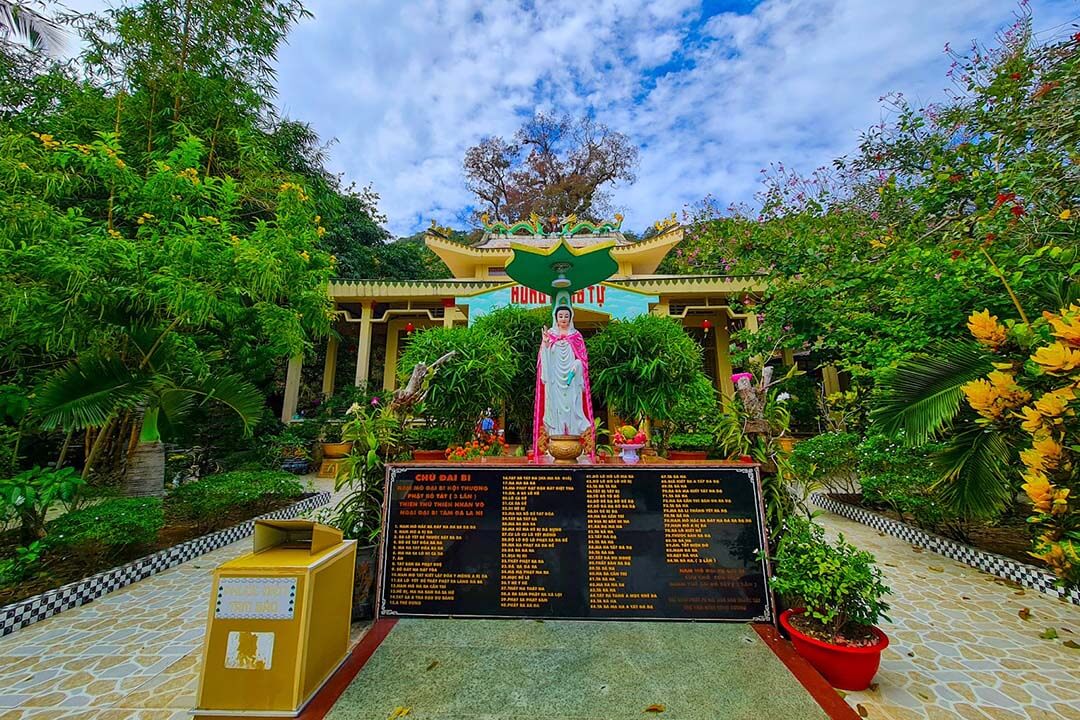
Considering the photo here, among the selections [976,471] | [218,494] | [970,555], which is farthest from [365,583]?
[970,555]

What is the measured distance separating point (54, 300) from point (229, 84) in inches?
154

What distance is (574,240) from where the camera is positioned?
13641 mm

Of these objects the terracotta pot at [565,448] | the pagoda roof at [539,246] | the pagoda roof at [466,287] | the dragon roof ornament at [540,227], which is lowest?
the terracotta pot at [565,448]

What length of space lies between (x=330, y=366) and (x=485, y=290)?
568 centimetres

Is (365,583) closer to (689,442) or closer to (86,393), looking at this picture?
(86,393)

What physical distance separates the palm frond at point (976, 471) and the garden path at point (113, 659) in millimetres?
4292

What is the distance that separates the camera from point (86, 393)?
3619 millimetres

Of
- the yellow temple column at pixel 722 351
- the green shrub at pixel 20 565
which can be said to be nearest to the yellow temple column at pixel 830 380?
the yellow temple column at pixel 722 351

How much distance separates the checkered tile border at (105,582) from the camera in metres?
3.01

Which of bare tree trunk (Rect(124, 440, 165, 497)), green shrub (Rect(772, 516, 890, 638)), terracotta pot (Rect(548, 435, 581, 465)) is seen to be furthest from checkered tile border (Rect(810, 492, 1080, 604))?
bare tree trunk (Rect(124, 440, 165, 497))

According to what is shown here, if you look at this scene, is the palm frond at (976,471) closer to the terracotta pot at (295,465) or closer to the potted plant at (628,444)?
the potted plant at (628,444)

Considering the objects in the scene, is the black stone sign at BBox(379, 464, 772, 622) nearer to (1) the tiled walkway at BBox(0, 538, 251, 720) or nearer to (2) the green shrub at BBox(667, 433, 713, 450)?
(1) the tiled walkway at BBox(0, 538, 251, 720)

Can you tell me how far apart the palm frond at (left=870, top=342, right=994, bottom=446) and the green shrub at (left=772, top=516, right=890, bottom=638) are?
1439 millimetres

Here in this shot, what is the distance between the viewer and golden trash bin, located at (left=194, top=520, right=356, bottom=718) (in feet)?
6.41
